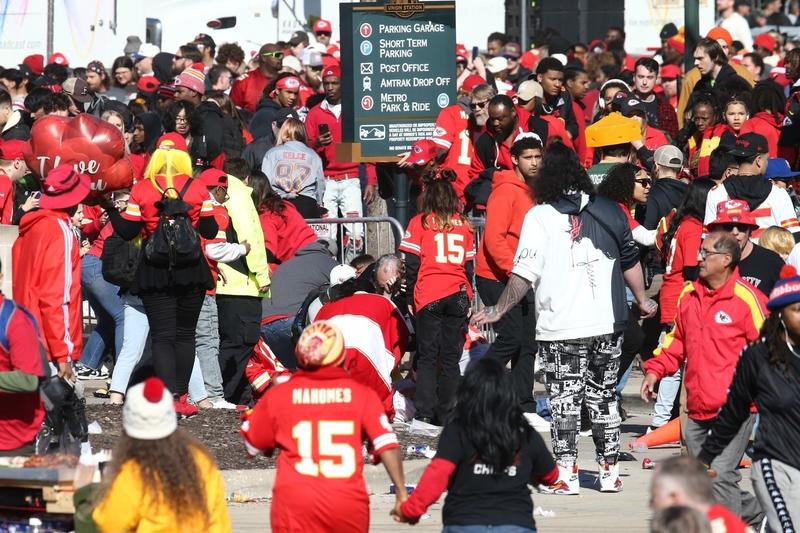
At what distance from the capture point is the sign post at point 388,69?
567 inches

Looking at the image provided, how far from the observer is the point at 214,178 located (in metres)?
Result: 12.0

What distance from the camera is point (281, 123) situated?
1503cm

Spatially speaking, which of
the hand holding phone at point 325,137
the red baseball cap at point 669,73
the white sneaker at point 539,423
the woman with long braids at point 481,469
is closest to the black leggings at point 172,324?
the white sneaker at point 539,423

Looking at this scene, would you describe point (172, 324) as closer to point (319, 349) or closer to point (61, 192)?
point (61, 192)

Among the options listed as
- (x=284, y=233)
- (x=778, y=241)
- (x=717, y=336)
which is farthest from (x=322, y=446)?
A: (x=284, y=233)

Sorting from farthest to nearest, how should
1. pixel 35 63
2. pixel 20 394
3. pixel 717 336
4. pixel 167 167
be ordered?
pixel 35 63 < pixel 167 167 < pixel 717 336 < pixel 20 394

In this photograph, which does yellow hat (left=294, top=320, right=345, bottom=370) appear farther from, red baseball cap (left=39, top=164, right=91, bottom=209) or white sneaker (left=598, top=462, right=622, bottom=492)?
white sneaker (left=598, top=462, right=622, bottom=492)

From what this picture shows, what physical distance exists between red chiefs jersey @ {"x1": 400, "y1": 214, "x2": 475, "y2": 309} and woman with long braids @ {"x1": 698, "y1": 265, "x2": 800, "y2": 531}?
440 centimetres

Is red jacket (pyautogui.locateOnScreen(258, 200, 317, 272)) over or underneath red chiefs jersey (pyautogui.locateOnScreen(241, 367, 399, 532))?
over

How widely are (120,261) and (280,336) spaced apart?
1.74 m

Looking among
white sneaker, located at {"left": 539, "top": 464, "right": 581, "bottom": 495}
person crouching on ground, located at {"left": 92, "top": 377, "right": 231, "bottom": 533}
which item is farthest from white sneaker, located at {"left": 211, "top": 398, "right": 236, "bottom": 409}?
person crouching on ground, located at {"left": 92, "top": 377, "right": 231, "bottom": 533}

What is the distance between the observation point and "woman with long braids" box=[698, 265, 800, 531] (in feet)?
24.0

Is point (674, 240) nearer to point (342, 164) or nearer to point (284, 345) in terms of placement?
point (284, 345)

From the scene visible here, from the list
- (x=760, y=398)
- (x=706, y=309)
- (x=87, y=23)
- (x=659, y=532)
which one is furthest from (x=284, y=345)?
(x=87, y=23)
